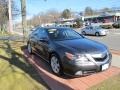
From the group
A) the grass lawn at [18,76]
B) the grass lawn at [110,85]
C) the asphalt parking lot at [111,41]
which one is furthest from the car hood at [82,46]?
the asphalt parking lot at [111,41]

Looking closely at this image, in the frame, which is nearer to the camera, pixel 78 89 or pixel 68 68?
pixel 78 89

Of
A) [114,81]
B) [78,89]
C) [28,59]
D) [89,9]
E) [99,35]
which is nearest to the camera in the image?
[78,89]

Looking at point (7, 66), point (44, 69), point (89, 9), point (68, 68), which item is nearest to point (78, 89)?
point (68, 68)

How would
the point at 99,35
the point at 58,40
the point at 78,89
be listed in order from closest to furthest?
the point at 78,89, the point at 58,40, the point at 99,35

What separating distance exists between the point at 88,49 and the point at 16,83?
85.9 inches

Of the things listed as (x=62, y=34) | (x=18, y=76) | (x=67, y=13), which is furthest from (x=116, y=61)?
(x=67, y=13)

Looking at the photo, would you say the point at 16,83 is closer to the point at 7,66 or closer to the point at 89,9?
the point at 7,66

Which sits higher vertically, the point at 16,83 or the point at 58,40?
the point at 58,40

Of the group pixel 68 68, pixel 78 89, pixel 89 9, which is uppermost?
pixel 89 9

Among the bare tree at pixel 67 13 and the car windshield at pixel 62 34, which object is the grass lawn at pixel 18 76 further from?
the bare tree at pixel 67 13

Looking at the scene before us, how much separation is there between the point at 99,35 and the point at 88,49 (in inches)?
908

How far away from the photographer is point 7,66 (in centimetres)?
813

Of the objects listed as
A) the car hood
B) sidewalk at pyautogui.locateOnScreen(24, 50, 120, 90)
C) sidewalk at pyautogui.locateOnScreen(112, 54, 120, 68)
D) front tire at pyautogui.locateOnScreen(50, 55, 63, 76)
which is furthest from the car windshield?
sidewalk at pyautogui.locateOnScreen(112, 54, 120, 68)

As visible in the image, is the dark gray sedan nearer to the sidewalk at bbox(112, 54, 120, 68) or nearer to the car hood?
the car hood
